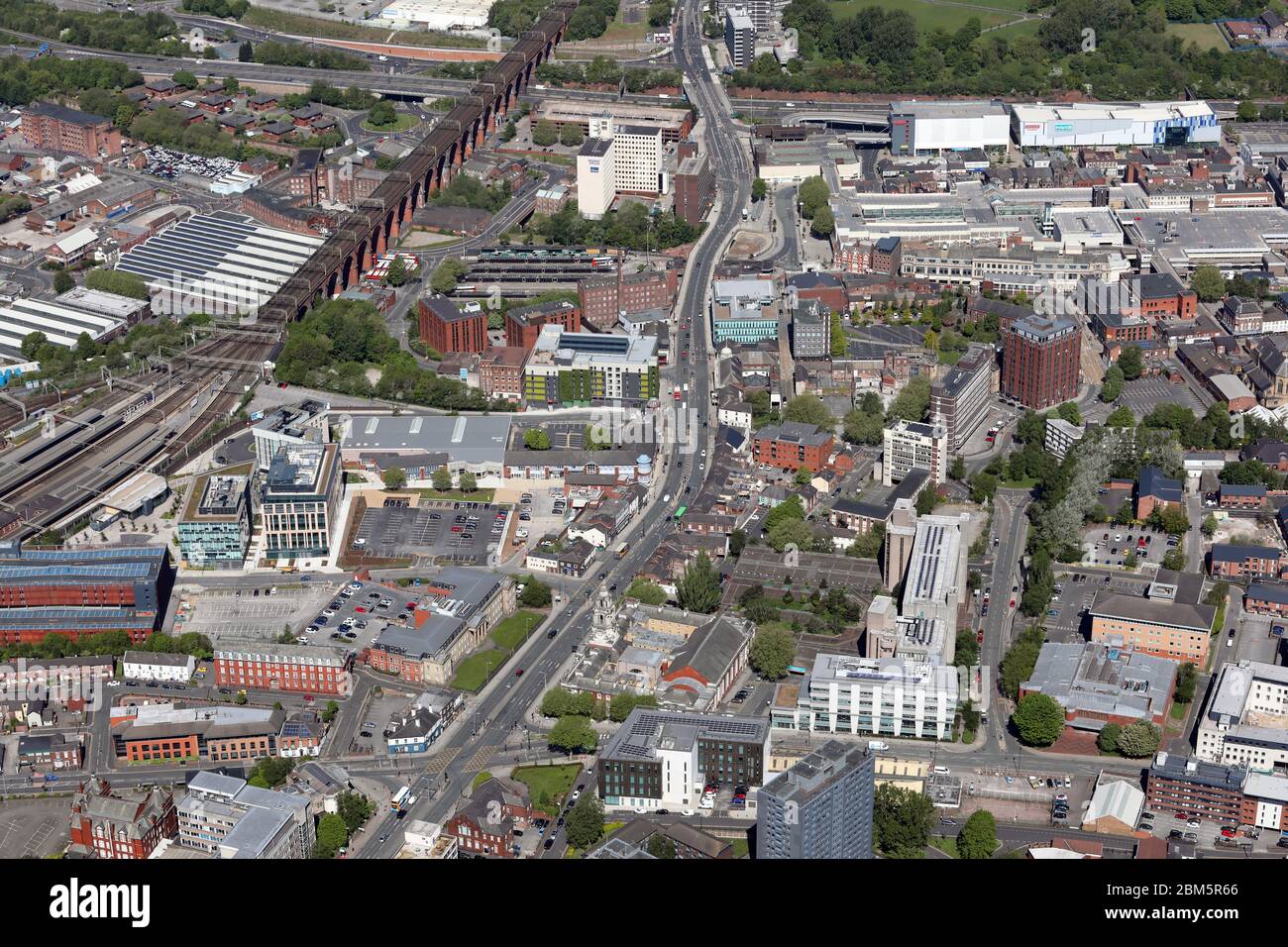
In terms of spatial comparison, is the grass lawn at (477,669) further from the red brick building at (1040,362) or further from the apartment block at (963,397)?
the red brick building at (1040,362)

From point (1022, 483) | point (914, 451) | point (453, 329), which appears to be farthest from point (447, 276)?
point (1022, 483)

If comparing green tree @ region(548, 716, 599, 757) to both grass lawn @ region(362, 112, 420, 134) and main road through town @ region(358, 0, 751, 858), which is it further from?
grass lawn @ region(362, 112, 420, 134)

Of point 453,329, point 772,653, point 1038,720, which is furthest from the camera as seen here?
point 453,329

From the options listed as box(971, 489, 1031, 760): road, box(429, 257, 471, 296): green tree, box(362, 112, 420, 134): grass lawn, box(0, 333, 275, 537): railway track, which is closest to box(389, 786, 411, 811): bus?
box(971, 489, 1031, 760): road

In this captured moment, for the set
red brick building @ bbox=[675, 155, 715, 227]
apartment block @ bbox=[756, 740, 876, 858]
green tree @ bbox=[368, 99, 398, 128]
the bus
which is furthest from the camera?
green tree @ bbox=[368, 99, 398, 128]

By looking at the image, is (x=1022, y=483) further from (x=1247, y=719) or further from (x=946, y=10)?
(x=946, y=10)
